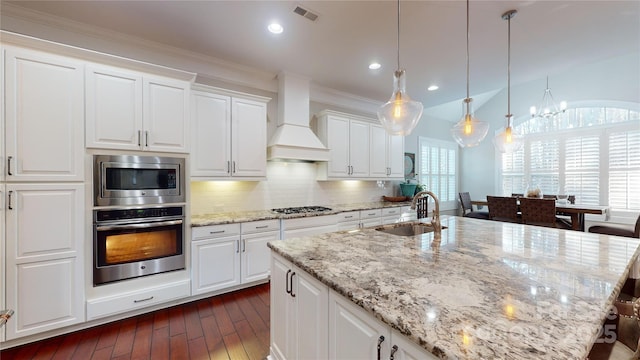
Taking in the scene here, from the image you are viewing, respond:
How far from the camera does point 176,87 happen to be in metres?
2.62

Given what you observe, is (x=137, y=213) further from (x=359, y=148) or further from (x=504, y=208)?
(x=504, y=208)

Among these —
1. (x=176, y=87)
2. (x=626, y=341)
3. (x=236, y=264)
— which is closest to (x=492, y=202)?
(x=626, y=341)

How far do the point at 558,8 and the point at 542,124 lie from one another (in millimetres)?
4051

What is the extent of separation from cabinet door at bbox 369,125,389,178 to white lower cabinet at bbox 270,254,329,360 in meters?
3.19

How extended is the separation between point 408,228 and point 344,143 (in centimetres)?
214

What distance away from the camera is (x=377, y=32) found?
269cm

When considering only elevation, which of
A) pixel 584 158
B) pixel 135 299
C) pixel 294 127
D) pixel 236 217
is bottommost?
pixel 135 299

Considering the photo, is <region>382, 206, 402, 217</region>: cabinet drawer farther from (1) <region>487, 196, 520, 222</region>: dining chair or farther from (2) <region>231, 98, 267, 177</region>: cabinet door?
(2) <region>231, 98, 267, 177</region>: cabinet door

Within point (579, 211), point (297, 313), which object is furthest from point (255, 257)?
point (579, 211)

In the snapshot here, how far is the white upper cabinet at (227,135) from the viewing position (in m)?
A: 2.96

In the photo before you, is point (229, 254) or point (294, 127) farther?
point (294, 127)

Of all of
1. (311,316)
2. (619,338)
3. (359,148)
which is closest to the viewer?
(619,338)

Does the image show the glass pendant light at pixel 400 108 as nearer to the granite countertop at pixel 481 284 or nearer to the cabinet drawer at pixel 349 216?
the granite countertop at pixel 481 284

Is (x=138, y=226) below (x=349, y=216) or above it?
above
